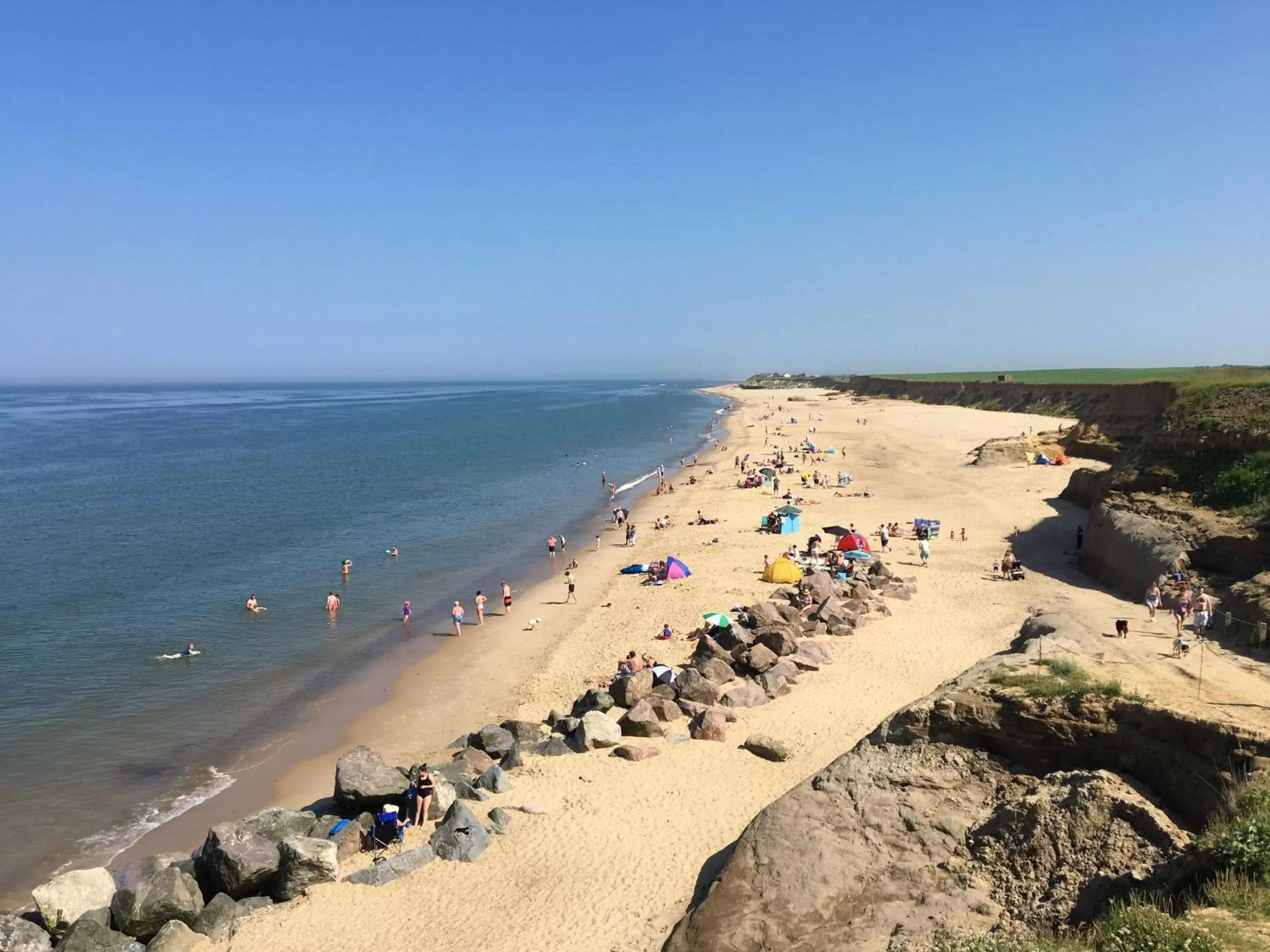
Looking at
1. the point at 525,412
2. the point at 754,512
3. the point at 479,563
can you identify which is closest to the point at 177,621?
the point at 479,563

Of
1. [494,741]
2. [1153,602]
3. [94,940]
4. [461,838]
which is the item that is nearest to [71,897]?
[94,940]

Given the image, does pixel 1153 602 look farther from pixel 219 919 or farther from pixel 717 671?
pixel 219 919

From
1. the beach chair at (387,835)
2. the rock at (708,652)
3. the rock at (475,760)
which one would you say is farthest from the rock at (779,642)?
the beach chair at (387,835)

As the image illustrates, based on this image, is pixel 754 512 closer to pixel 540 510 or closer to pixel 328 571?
pixel 540 510

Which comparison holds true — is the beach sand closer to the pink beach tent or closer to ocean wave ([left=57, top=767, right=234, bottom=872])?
the pink beach tent

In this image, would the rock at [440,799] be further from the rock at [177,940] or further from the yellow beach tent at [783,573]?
the yellow beach tent at [783,573]

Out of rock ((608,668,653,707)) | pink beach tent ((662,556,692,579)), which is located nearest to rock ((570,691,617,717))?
rock ((608,668,653,707))
